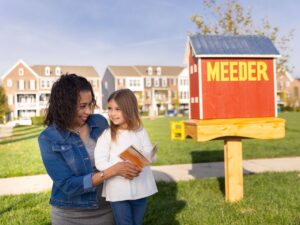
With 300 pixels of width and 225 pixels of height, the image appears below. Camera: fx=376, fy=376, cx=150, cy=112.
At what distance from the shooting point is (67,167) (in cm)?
248

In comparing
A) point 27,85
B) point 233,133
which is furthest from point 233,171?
point 27,85

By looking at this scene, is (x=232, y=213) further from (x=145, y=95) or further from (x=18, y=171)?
(x=145, y=95)

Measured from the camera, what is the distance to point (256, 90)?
5691 mm

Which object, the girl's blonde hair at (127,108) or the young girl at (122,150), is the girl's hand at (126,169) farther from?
the girl's blonde hair at (127,108)

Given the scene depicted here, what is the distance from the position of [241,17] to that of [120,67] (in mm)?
53369

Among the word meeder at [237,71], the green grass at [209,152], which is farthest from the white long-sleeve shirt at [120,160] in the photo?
the green grass at [209,152]

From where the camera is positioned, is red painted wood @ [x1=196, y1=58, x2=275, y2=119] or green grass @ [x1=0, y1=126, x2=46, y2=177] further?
green grass @ [x1=0, y1=126, x2=46, y2=177]

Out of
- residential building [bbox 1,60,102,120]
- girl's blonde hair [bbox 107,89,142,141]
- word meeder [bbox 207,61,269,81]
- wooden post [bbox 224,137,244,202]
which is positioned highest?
residential building [bbox 1,60,102,120]

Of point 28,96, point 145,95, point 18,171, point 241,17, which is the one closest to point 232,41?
point 18,171

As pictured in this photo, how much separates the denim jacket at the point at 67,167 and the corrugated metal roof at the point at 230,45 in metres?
3.41

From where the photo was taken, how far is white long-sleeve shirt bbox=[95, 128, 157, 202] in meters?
2.66

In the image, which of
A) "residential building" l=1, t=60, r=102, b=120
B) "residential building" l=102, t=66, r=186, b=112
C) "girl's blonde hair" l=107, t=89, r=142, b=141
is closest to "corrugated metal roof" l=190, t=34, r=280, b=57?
"girl's blonde hair" l=107, t=89, r=142, b=141

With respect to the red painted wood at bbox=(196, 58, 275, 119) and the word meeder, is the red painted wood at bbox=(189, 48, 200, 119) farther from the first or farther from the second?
the word meeder

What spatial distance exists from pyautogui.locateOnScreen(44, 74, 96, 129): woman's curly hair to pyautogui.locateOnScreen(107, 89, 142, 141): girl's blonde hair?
0.34m
